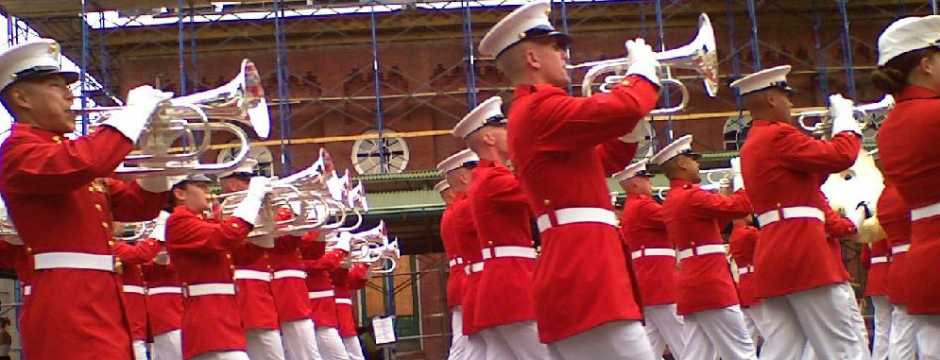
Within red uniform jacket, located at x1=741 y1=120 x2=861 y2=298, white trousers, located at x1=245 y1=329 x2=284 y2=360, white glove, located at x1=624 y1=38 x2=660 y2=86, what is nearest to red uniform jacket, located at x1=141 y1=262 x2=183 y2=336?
white trousers, located at x1=245 y1=329 x2=284 y2=360

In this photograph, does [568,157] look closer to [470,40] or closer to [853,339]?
[853,339]

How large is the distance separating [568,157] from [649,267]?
548cm

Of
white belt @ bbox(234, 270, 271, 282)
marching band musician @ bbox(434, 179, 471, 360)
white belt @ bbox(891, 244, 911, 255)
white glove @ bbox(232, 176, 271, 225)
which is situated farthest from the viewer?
marching band musician @ bbox(434, 179, 471, 360)

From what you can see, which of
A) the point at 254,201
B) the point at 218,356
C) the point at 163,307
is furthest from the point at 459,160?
the point at 218,356

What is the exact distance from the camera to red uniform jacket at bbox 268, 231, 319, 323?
1195 cm

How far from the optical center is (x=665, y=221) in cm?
1009

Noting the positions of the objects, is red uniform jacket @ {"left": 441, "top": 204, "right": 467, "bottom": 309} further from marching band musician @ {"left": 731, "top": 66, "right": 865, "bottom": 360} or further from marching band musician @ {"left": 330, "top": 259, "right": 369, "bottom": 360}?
marching band musician @ {"left": 731, "top": 66, "right": 865, "bottom": 360}

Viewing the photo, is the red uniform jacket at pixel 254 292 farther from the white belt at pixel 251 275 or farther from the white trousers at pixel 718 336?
the white trousers at pixel 718 336

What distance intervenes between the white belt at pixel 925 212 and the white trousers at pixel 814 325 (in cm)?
160

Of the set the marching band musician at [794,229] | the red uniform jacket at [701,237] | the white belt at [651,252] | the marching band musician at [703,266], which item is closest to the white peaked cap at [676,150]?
the marching band musician at [703,266]

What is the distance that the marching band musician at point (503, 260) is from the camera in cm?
784

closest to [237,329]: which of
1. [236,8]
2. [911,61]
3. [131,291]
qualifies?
[131,291]

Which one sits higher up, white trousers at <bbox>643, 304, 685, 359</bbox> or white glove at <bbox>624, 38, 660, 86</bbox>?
white glove at <bbox>624, 38, 660, 86</bbox>

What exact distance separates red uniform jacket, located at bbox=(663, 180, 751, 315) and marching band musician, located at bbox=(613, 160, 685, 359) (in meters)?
0.79
